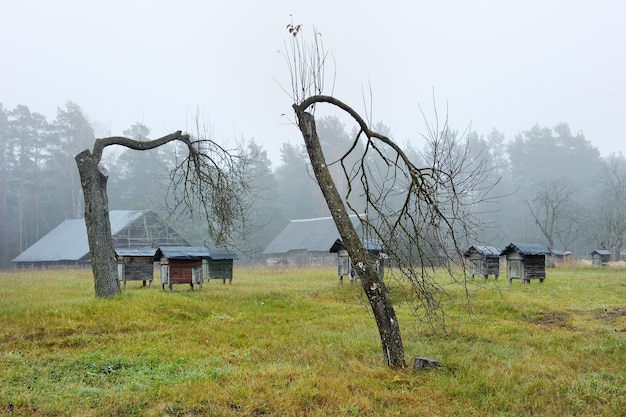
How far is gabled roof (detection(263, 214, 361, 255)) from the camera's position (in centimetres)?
4675

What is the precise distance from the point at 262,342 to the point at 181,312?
147 inches

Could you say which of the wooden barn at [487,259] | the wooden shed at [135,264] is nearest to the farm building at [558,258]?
the wooden barn at [487,259]

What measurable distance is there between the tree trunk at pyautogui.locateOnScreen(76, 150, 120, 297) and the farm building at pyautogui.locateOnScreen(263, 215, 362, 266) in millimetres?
30974

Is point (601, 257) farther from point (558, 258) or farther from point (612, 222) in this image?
point (612, 222)

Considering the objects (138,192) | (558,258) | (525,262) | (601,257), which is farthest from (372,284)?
(138,192)

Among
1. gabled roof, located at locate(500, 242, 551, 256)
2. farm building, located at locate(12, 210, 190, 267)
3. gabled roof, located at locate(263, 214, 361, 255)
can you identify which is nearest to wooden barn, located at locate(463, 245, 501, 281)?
gabled roof, located at locate(500, 242, 551, 256)

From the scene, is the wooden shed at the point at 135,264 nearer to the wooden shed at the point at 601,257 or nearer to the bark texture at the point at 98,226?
the bark texture at the point at 98,226

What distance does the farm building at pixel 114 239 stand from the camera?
39.8m

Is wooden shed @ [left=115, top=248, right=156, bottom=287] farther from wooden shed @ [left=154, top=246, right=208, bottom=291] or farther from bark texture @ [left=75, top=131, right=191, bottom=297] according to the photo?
bark texture @ [left=75, top=131, right=191, bottom=297]

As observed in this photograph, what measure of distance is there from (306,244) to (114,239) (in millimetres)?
17814

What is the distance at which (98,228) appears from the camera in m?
14.1

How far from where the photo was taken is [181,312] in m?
12.6

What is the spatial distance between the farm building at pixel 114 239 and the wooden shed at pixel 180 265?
2220 centimetres

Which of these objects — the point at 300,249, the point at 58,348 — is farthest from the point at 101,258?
the point at 300,249
